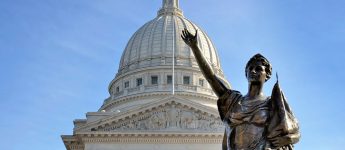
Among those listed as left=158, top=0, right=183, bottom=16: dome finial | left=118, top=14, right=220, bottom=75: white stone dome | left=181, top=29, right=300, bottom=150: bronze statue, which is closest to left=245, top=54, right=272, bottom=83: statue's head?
left=181, top=29, right=300, bottom=150: bronze statue

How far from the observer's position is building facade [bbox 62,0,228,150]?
43.4 metres

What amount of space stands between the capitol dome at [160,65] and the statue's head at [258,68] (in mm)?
57269

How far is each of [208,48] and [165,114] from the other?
28695 mm

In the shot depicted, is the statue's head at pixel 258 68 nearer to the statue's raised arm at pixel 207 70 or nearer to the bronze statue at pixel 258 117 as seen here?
the bronze statue at pixel 258 117

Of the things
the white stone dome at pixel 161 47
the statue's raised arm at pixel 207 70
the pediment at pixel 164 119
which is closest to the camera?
the statue's raised arm at pixel 207 70

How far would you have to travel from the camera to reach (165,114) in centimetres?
4441

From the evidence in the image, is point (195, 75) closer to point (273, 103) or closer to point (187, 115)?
point (187, 115)

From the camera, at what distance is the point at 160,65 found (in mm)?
67875

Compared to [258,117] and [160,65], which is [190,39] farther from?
[160,65]

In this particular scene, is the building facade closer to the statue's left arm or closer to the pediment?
the pediment

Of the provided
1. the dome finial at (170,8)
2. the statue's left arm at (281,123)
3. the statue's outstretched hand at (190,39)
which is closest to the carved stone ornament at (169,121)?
the dome finial at (170,8)

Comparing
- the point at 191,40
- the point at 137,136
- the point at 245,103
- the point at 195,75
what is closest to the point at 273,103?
the point at 245,103

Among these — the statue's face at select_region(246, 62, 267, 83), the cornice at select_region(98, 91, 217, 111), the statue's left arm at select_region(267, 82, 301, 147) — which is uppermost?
the cornice at select_region(98, 91, 217, 111)

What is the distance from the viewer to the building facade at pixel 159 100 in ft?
143
